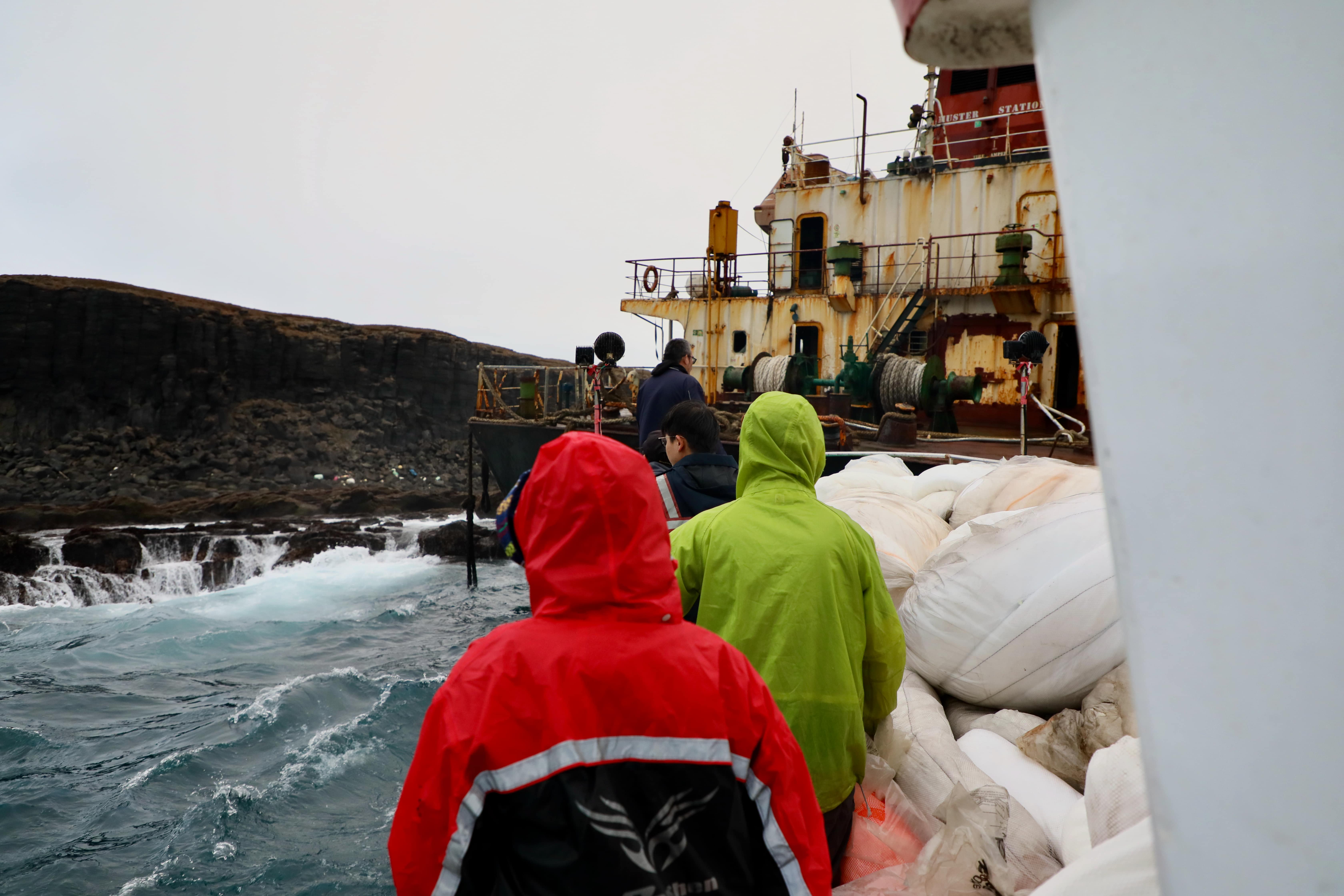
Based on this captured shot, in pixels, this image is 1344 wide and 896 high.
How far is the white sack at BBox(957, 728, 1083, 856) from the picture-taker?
232cm

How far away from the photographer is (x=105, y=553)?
48.7ft

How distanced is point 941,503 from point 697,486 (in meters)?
2.66

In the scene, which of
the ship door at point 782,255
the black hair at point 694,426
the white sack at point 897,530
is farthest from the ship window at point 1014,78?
the black hair at point 694,426

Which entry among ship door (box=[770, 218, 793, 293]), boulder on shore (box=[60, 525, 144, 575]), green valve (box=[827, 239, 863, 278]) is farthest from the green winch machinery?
boulder on shore (box=[60, 525, 144, 575])

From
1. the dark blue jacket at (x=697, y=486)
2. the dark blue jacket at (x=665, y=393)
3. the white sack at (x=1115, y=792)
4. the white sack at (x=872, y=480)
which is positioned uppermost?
the dark blue jacket at (x=665, y=393)

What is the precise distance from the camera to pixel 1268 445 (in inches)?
17.6

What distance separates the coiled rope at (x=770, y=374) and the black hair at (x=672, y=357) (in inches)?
272

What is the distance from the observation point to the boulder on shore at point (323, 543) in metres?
16.2

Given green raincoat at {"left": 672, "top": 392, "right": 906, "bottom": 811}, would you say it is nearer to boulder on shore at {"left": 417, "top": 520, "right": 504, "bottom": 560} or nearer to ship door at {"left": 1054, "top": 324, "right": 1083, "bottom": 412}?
ship door at {"left": 1054, "top": 324, "right": 1083, "bottom": 412}

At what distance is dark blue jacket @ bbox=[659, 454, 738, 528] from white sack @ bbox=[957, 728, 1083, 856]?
112 cm

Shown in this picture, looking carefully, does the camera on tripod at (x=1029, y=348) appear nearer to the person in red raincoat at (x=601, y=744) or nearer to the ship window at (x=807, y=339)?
the person in red raincoat at (x=601, y=744)

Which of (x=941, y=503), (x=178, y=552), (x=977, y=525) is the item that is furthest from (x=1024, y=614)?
(x=178, y=552)

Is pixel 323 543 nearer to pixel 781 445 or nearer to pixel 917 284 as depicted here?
pixel 917 284

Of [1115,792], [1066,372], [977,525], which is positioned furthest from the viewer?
[1066,372]
